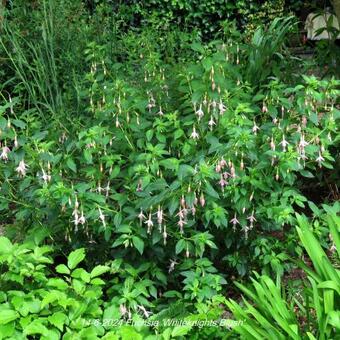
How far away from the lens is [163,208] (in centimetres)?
251

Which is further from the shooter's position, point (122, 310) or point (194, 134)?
point (194, 134)

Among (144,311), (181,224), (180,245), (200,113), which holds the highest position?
(200,113)

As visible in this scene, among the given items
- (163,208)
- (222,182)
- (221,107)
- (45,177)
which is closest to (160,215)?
(163,208)

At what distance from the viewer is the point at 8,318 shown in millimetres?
2109

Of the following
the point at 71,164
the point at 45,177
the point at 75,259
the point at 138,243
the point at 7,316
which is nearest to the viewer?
the point at 7,316

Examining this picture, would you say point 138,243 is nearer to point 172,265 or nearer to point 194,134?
point 172,265

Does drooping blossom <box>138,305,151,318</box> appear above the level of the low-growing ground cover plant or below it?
below

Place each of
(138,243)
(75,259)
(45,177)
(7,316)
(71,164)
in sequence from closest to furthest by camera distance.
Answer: (7,316), (75,259), (138,243), (45,177), (71,164)

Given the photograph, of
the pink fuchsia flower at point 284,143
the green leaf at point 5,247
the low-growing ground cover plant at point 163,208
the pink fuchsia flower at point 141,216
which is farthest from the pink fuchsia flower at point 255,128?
the green leaf at point 5,247

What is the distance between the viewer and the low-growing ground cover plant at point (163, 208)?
7.64 ft

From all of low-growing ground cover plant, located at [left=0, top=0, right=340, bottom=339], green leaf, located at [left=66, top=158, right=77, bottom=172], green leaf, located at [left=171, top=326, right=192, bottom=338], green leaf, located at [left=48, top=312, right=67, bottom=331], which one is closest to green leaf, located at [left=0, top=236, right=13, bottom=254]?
low-growing ground cover plant, located at [left=0, top=0, right=340, bottom=339]

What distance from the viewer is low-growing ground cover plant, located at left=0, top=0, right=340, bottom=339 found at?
2330mm

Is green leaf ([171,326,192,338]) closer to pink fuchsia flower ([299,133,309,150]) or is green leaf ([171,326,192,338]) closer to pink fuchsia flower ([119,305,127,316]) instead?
pink fuchsia flower ([119,305,127,316])

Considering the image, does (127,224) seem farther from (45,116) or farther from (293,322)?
(45,116)
